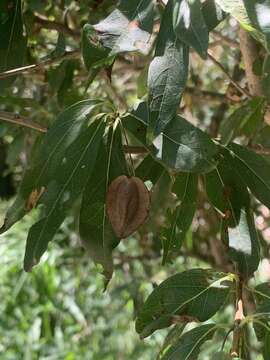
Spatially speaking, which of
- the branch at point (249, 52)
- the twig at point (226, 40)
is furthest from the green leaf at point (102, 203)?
the twig at point (226, 40)

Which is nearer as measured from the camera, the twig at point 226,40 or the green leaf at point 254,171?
the green leaf at point 254,171

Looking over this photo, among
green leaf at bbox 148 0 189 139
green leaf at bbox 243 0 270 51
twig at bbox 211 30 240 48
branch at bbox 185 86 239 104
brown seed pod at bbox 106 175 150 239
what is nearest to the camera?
green leaf at bbox 243 0 270 51

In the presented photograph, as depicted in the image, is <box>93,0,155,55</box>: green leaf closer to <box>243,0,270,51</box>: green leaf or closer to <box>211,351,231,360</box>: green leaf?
<box>243,0,270,51</box>: green leaf

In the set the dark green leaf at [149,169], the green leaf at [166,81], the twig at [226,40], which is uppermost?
the green leaf at [166,81]

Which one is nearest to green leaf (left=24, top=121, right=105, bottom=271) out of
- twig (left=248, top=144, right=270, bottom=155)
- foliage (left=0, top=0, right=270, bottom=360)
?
foliage (left=0, top=0, right=270, bottom=360)

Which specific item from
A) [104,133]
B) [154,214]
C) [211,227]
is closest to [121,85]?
[211,227]

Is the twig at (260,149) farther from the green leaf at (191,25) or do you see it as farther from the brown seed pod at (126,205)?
the green leaf at (191,25)

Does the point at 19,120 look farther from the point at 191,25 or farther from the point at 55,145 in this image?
the point at 191,25
